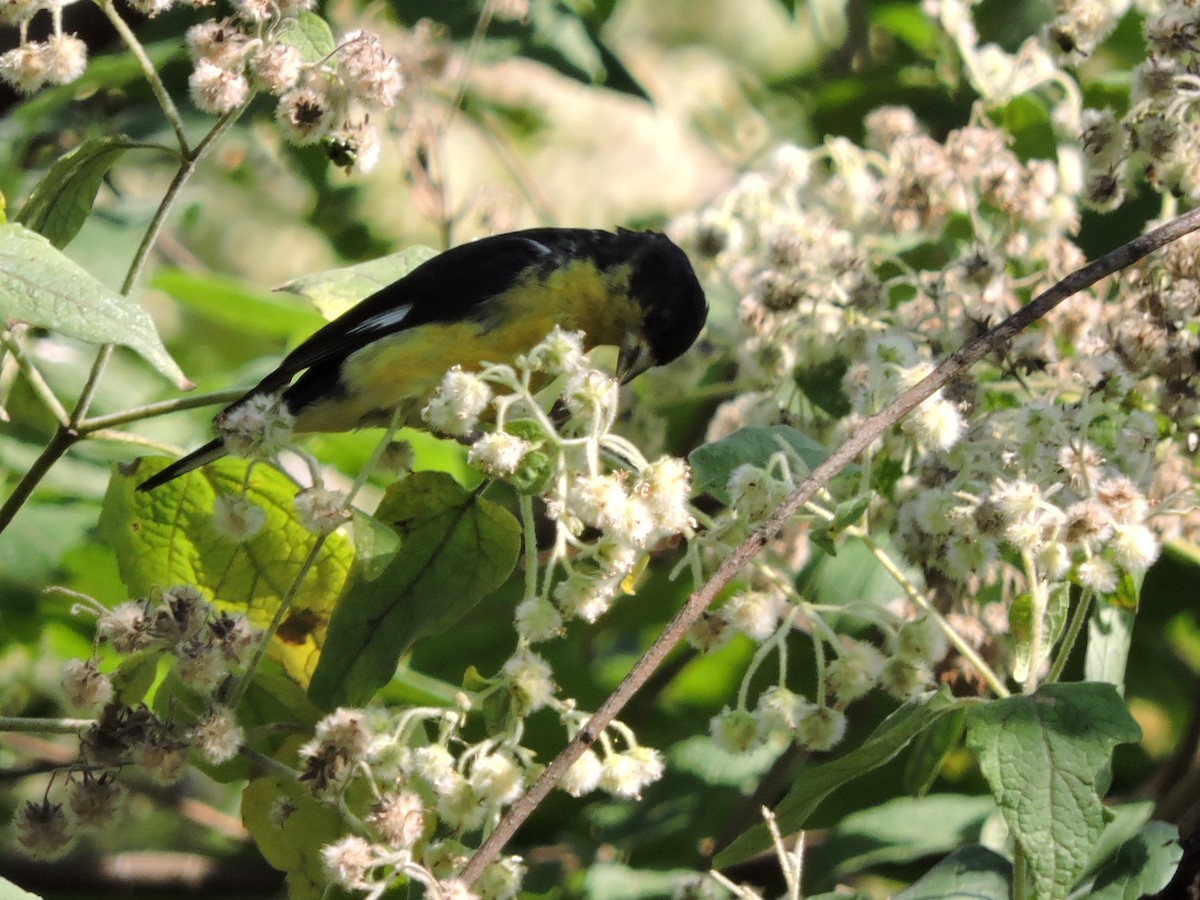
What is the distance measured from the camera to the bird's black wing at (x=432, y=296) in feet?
8.52

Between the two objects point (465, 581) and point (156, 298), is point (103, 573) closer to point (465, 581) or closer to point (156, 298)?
point (465, 581)

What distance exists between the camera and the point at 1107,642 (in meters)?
2.30

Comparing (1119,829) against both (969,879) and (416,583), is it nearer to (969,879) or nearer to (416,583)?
(969,879)

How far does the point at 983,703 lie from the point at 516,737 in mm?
569

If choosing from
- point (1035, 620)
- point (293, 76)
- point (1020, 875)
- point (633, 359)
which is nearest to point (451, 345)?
point (633, 359)

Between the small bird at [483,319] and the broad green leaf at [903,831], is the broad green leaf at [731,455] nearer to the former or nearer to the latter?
the small bird at [483,319]

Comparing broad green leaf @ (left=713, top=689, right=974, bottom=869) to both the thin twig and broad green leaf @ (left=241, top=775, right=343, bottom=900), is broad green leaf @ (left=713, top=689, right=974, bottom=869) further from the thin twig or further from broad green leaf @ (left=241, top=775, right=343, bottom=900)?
broad green leaf @ (left=241, top=775, right=343, bottom=900)

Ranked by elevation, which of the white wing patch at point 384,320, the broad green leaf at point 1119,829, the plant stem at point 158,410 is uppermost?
the plant stem at point 158,410

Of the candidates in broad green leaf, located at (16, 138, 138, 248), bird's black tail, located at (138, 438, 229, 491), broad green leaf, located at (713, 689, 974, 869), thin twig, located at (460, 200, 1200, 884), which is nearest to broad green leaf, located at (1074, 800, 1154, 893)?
broad green leaf, located at (713, 689, 974, 869)

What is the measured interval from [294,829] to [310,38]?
1062 mm

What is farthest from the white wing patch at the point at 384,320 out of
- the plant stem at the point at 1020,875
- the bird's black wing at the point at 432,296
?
the plant stem at the point at 1020,875

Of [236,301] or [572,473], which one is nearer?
[572,473]

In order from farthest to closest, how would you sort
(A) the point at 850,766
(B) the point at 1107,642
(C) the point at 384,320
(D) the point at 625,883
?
(C) the point at 384,320, (D) the point at 625,883, (B) the point at 1107,642, (A) the point at 850,766

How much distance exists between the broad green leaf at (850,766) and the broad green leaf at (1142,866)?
0.31 m
